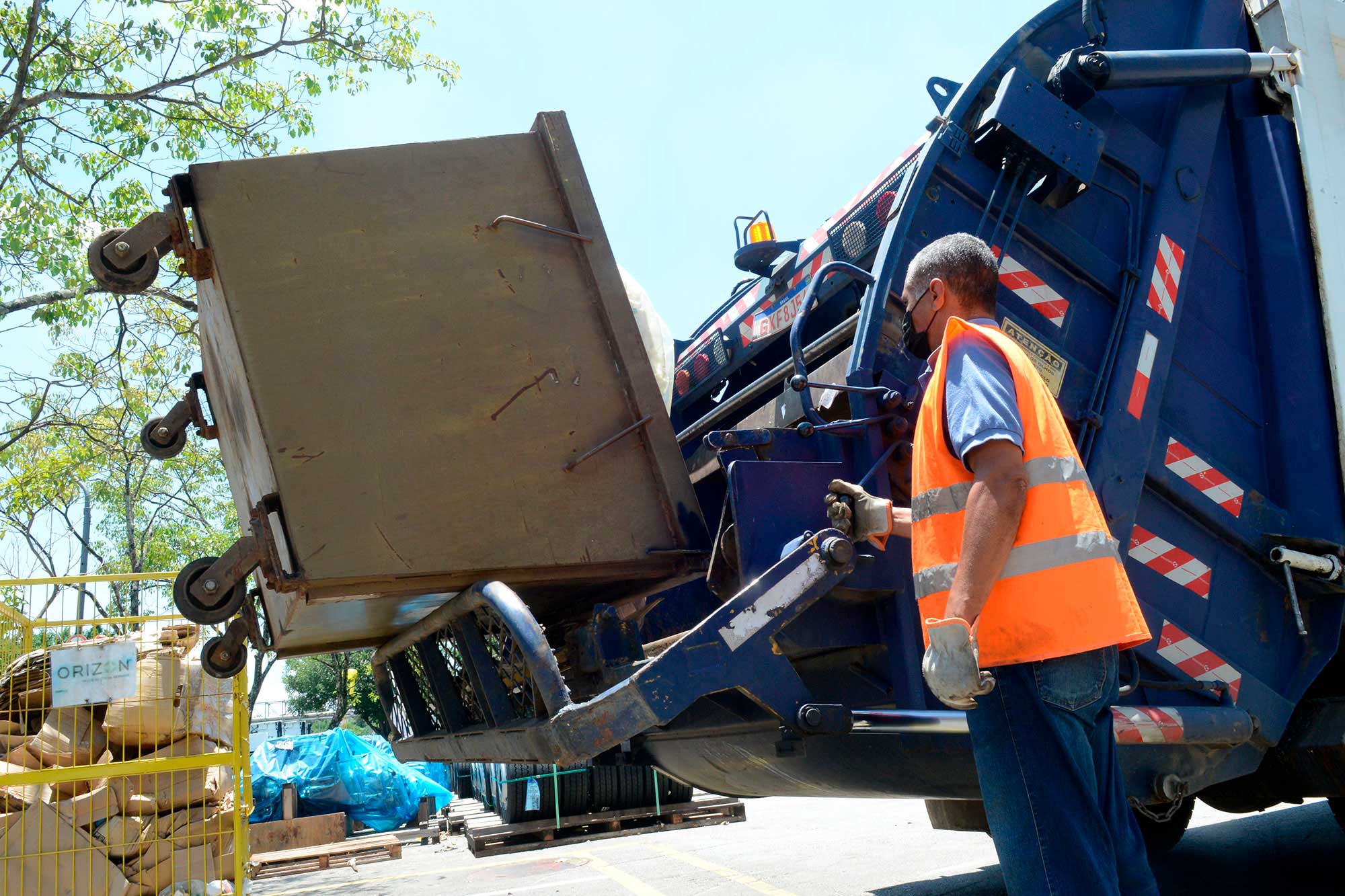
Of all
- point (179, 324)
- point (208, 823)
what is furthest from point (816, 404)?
point (179, 324)

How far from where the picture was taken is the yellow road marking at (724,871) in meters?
5.44

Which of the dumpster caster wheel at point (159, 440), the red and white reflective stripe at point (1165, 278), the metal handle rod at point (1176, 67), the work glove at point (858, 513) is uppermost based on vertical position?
the dumpster caster wheel at point (159, 440)

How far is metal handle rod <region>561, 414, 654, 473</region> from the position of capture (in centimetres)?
287

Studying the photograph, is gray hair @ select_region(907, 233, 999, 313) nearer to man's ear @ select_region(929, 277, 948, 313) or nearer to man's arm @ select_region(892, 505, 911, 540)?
man's ear @ select_region(929, 277, 948, 313)

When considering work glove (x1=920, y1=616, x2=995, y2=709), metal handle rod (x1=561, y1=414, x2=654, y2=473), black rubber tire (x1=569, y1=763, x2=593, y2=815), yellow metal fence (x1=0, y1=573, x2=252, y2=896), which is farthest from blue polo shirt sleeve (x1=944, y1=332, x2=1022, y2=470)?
black rubber tire (x1=569, y1=763, x2=593, y2=815)

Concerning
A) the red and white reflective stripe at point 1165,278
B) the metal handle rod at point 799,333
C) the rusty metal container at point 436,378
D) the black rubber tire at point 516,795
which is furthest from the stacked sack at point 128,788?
the red and white reflective stripe at point 1165,278

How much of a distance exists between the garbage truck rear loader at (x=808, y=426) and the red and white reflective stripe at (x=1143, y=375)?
28 mm

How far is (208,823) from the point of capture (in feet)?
18.2

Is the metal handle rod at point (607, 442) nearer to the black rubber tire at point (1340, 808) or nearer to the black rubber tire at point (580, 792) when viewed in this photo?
the black rubber tire at point (1340, 808)

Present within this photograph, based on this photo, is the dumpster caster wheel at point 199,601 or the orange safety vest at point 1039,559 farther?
the dumpster caster wheel at point 199,601

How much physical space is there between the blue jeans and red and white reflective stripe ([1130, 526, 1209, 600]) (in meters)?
1.18

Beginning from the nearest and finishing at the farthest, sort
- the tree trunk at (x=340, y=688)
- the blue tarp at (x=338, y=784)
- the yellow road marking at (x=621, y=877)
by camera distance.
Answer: the yellow road marking at (x=621, y=877)
the blue tarp at (x=338, y=784)
the tree trunk at (x=340, y=688)

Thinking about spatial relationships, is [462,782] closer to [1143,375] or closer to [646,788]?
[646,788]

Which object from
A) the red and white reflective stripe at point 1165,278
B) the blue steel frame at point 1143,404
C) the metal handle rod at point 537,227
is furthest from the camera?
the red and white reflective stripe at point 1165,278
